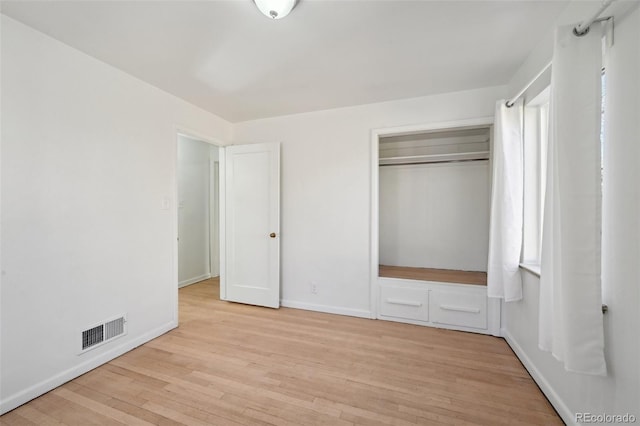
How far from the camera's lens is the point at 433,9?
61.5 inches

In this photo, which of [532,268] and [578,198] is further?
[532,268]

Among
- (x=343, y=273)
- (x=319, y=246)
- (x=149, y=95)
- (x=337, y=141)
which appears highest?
(x=149, y=95)

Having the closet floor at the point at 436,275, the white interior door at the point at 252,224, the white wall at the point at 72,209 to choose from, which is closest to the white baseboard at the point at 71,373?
the white wall at the point at 72,209

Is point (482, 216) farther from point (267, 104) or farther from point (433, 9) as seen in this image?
point (267, 104)

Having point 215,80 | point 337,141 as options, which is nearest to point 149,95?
point 215,80

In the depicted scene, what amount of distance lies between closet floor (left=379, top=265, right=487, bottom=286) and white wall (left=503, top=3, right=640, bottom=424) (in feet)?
4.90

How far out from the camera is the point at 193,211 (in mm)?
4621

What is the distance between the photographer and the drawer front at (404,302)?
9.34 ft

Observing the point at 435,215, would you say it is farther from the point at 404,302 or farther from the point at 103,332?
the point at 103,332

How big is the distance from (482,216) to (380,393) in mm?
2327

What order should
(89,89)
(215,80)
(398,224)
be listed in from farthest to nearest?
(398,224) → (215,80) → (89,89)

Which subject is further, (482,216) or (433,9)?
(482,216)

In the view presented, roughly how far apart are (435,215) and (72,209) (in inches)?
139

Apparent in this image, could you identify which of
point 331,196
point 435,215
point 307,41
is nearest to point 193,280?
point 331,196
